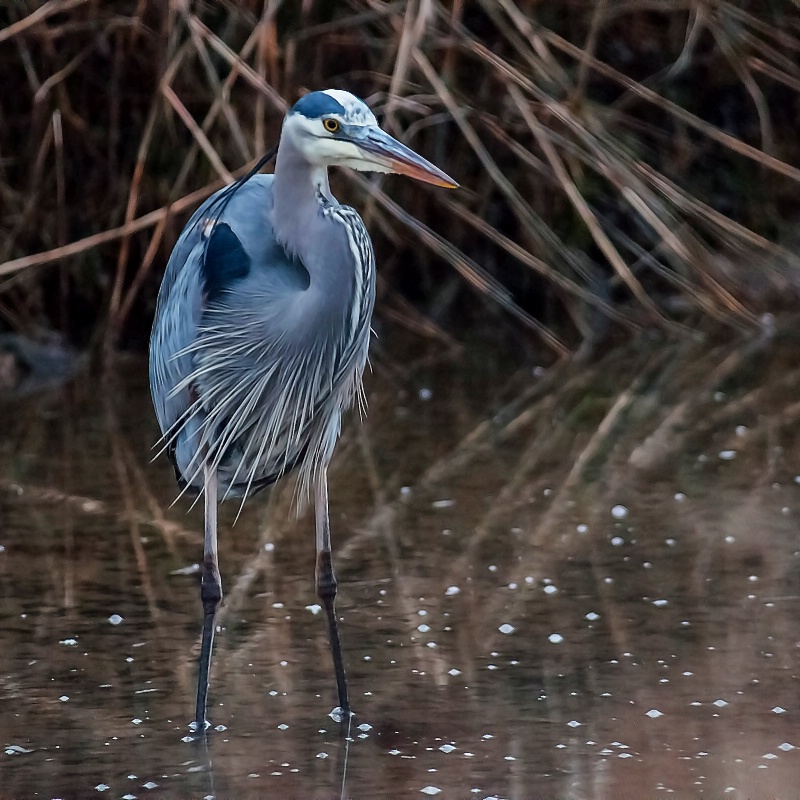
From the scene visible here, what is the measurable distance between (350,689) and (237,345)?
85cm

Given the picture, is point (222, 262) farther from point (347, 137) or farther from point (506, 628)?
point (506, 628)

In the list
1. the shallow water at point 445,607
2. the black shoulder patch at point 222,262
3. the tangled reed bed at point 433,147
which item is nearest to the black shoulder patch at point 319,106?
the black shoulder patch at point 222,262

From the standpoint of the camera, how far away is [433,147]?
789 cm

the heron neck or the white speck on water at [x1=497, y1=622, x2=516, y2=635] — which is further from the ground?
the heron neck

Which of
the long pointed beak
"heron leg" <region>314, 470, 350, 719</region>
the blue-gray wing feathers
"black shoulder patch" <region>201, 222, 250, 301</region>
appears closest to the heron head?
the long pointed beak

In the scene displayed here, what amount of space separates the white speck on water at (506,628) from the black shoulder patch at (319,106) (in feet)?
4.49

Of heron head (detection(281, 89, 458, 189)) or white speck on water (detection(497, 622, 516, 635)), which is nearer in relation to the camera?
heron head (detection(281, 89, 458, 189))

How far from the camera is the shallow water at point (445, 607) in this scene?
325cm

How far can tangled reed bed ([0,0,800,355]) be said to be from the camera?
6730mm

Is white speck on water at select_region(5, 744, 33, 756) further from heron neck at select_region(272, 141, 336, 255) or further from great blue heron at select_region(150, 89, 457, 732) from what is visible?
heron neck at select_region(272, 141, 336, 255)

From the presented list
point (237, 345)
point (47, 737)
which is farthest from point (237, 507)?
point (47, 737)

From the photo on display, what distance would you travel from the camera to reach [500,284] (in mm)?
8078

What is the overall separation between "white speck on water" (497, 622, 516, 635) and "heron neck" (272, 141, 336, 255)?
3.59ft

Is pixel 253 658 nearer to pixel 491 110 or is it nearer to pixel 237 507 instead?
pixel 237 507
